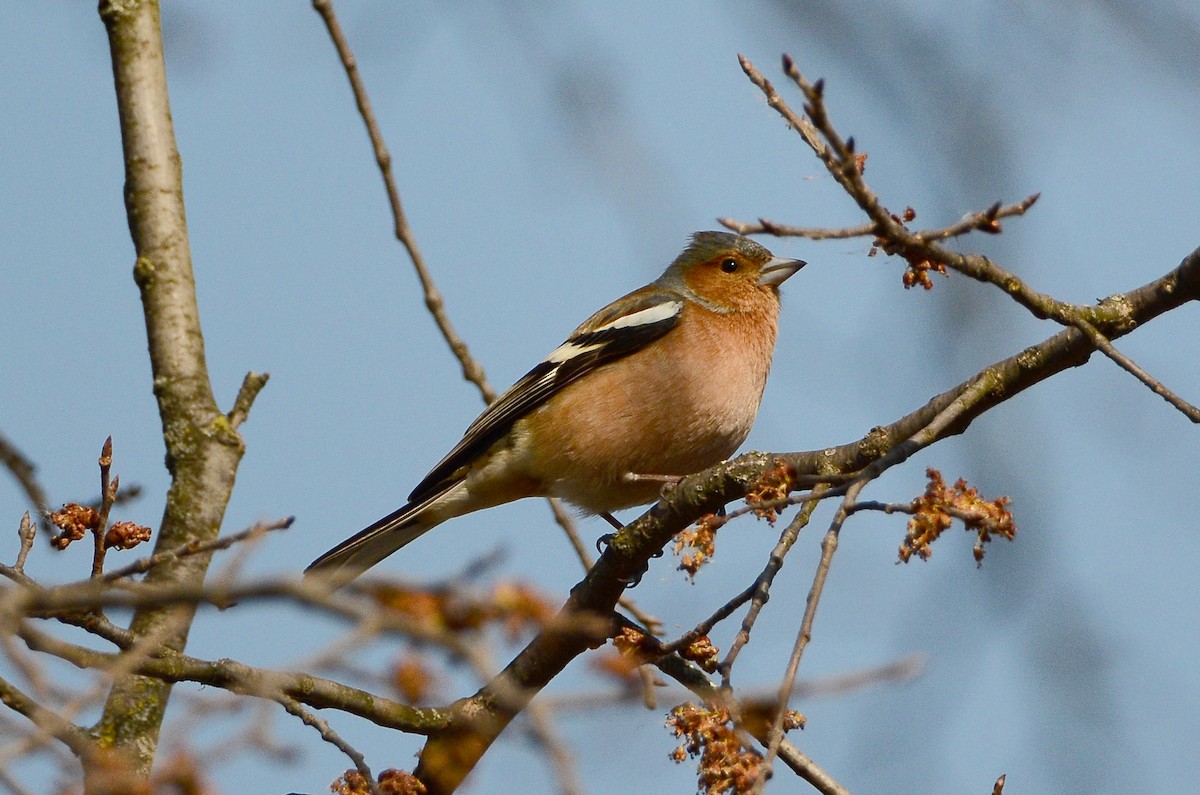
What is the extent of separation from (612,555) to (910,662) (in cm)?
167

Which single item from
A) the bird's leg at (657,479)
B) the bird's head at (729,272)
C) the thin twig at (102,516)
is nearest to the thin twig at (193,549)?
the thin twig at (102,516)

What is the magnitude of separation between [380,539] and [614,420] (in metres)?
1.41

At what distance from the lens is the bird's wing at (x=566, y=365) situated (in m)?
7.12

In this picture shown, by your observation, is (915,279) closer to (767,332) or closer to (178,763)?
(178,763)

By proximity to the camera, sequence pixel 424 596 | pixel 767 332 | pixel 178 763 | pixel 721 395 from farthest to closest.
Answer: pixel 767 332
pixel 721 395
pixel 178 763
pixel 424 596

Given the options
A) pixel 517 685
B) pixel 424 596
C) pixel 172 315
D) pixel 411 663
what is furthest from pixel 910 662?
pixel 172 315

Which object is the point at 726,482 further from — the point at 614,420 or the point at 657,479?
the point at 614,420

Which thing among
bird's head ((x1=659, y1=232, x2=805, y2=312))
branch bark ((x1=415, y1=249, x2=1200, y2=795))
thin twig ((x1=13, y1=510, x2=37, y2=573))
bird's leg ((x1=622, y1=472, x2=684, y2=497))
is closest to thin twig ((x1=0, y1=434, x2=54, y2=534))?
thin twig ((x1=13, y1=510, x2=37, y2=573))

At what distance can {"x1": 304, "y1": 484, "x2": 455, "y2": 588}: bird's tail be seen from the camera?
6.59 meters

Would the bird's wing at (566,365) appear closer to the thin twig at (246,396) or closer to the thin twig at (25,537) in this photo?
the thin twig at (246,396)

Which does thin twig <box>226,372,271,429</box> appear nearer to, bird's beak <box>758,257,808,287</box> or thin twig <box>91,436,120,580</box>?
thin twig <box>91,436,120,580</box>

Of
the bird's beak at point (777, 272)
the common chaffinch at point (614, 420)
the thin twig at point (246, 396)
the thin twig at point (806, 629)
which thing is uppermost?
the bird's beak at point (777, 272)

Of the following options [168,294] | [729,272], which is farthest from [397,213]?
[729,272]

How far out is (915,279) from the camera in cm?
362
